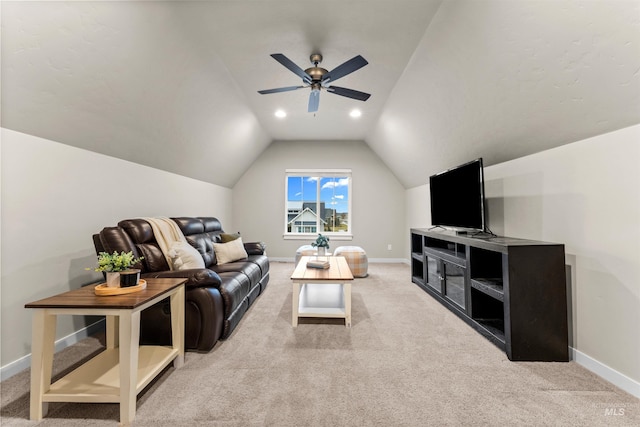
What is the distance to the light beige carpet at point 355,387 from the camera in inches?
55.2

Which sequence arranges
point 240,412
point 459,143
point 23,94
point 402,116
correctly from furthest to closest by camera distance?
point 402,116, point 459,143, point 23,94, point 240,412

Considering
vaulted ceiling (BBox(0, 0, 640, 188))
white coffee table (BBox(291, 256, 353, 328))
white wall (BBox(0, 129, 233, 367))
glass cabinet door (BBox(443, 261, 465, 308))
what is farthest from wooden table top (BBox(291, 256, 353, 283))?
vaulted ceiling (BBox(0, 0, 640, 188))

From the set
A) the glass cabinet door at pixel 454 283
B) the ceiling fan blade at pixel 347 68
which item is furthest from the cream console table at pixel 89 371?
the glass cabinet door at pixel 454 283

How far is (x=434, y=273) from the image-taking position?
345 cm

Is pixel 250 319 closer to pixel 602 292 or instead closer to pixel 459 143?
pixel 602 292

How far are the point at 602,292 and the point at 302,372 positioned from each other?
85.7 inches

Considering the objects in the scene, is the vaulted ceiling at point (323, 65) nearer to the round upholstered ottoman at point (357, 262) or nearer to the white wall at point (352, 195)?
the round upholstered ottoman at point (357, 262)

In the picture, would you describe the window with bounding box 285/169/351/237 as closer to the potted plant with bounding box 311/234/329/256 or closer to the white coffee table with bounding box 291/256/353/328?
A: the potted plant with bounding box 311/234/329/256

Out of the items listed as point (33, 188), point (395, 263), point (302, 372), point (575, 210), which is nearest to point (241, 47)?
point (33, 188)

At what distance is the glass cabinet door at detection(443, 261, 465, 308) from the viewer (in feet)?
9.03

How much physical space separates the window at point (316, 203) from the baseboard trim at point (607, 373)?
449cm

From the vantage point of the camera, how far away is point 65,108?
1979 millimetres

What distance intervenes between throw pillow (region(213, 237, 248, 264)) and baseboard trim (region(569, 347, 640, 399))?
3458 millimetres

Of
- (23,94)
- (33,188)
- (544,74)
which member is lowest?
(33,188)
